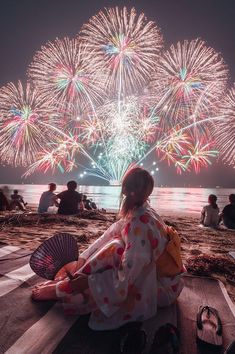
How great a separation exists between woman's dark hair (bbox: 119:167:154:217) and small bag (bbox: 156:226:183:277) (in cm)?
44

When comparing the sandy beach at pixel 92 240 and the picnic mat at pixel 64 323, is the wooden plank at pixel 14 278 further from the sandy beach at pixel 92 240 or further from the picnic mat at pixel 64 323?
the sandy beach at pixel 92 240

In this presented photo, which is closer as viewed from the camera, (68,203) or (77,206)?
(68,203)

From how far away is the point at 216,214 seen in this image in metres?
10.9

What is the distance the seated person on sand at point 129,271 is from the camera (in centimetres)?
232

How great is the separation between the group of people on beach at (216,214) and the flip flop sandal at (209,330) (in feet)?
27.2

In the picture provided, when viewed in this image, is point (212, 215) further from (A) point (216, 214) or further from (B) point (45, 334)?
(B) point (45, 334)

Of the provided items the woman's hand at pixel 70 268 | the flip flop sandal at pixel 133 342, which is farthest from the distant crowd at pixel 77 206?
Result: the flip flop sandal at pixel 133 342

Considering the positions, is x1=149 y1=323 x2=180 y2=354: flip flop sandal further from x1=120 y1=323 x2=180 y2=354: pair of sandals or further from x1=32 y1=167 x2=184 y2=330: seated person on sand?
x1=32 y1=167 x2=184 y2=330: seated person on sand

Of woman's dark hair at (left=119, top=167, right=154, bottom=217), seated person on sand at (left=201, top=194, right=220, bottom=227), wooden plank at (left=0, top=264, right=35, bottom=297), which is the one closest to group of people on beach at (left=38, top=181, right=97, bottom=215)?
seated person on sand at (left=201, top=194, right=220, bottom=227)

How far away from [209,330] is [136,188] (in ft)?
4.64

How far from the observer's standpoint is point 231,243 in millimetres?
7605

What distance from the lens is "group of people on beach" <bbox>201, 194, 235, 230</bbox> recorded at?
10570mm

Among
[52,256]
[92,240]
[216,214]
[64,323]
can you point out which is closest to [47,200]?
[92,240]

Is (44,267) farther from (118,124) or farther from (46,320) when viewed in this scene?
(118,124)
